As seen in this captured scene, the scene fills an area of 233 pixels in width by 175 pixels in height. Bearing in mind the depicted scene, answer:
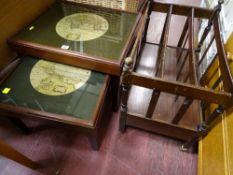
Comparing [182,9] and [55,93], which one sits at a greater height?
[182,9]

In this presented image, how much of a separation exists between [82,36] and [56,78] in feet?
1.13

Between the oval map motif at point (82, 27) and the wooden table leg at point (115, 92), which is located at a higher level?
the oval map motif at point (82, 27)

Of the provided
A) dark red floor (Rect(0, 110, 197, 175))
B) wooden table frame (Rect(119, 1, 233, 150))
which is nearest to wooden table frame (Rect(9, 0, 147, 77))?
wooden table frame (Rect(119, 1, 233, 150))

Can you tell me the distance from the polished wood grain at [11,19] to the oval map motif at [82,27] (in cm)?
21

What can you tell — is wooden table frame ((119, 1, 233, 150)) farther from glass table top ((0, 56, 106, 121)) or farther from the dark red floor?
glass table top ((0, 56, 106, 121))

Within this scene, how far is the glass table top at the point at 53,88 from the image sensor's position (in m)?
0.90

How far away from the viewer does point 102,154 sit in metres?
1.11

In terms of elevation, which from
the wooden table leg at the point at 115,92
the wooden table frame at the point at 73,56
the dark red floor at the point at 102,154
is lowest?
the dark red floor at the point at 102,154

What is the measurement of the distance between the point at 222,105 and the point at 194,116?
37cm

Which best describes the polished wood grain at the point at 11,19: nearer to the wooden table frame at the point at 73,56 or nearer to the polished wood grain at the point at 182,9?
the wooden table frame at the point at 73,56

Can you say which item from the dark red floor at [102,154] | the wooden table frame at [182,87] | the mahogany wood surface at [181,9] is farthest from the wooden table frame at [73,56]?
the dark red floor at [102,154]

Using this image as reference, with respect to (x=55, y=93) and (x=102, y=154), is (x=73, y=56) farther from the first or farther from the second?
(x=102, y=154)

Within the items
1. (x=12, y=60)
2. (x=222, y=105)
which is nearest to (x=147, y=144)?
(x=222, y=105)

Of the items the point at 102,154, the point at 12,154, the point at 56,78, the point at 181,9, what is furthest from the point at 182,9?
the point at 12,154
